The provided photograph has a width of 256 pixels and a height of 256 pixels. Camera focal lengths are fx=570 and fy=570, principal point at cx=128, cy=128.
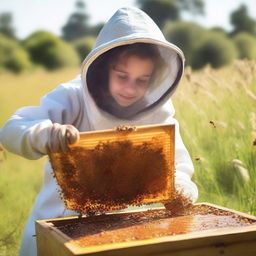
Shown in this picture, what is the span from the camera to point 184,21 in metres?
23.0

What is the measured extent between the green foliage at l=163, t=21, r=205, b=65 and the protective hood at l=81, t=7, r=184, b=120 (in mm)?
19249

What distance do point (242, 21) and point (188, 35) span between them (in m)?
4.89

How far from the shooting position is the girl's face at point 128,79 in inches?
98.3

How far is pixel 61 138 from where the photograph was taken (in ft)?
6.32

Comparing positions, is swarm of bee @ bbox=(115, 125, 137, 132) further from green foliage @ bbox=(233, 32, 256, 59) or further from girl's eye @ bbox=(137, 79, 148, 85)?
green foliage @ bbox=(233, 32, 256, 59)

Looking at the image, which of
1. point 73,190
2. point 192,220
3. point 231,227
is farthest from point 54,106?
point 231,227

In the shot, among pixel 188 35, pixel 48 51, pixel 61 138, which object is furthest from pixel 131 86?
pixel 188 35

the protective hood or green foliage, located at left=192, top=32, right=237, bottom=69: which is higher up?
green foliage, located at left=192, top=32, right=237, bottom=69

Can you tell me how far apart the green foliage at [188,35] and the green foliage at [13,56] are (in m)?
6.82

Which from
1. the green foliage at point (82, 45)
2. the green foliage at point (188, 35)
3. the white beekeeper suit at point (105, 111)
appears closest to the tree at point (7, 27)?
the green foliage at point (82, 45)

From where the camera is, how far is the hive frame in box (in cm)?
168

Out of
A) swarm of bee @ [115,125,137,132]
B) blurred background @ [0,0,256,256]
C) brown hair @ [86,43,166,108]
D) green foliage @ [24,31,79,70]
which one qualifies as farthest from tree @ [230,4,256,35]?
swarm of bee @ [115,125,137,132]

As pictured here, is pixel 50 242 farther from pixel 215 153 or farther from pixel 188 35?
pixel 188 35

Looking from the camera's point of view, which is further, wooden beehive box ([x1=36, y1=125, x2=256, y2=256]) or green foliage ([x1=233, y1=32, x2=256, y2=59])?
green foliage ([x1=233, y1=32, x2=256, y2=59])
